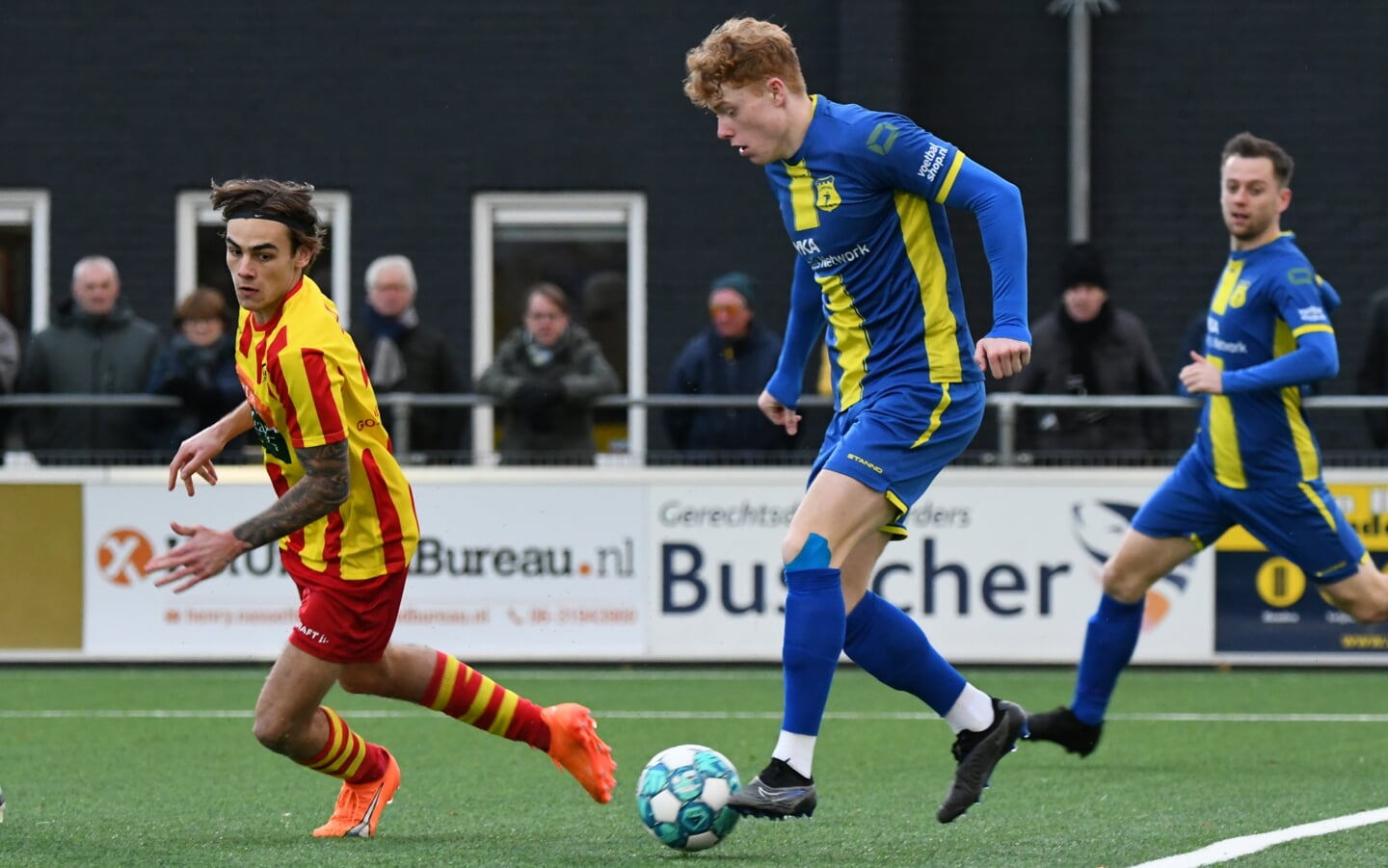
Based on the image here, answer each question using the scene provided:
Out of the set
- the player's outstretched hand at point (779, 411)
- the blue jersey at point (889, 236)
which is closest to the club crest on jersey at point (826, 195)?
the blue jersey at point (889, 236)

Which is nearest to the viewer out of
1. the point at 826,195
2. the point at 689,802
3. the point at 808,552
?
the point at 689,802

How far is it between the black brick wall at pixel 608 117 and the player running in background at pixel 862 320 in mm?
9416

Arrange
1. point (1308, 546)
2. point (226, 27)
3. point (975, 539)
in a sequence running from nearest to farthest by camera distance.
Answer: point (1308, 546) → point (975, 539) → point (226, 27)

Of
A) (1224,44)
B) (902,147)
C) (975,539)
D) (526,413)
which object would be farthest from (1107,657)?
(1224,44)

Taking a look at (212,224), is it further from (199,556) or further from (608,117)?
(199,556)

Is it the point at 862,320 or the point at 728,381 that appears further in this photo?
the point at 728,381

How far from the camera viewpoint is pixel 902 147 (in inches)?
211

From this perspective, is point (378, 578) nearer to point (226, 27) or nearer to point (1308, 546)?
point (1308, 546)

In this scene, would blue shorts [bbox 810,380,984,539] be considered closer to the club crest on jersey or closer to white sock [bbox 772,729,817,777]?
the club crest on jersey

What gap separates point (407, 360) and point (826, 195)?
6.55m

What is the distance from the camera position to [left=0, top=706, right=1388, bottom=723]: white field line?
30.3 feet

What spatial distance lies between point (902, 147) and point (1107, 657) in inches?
109

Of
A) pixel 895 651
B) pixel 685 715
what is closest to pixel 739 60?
pixel 895 651

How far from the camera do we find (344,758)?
5.89 metres
